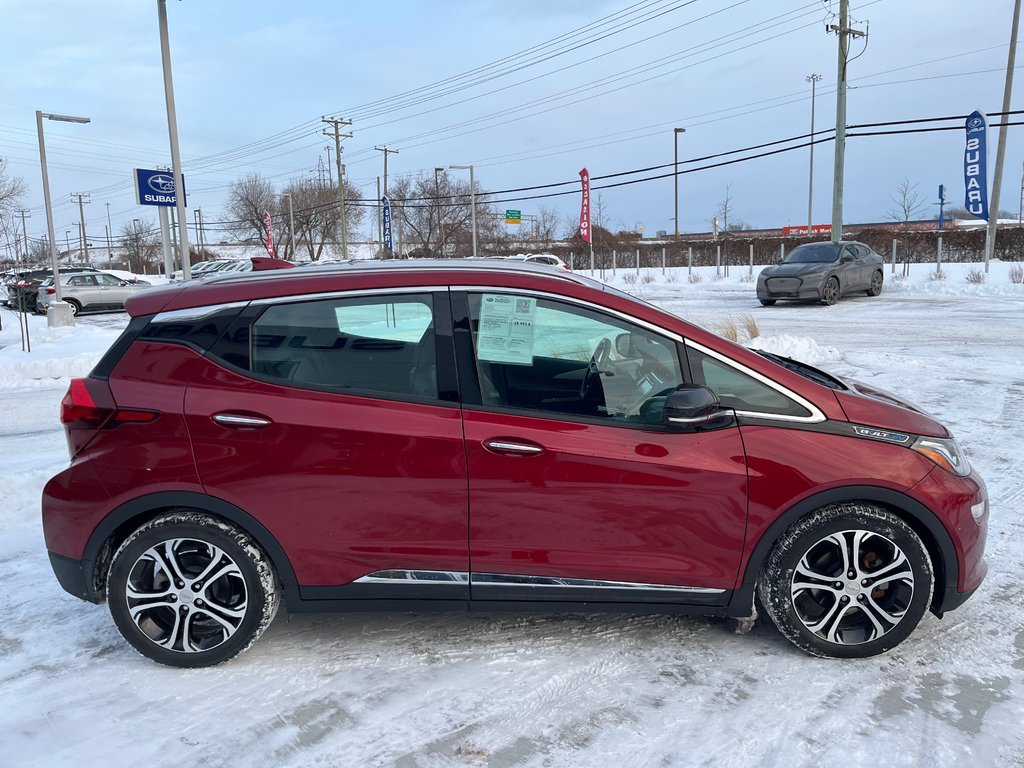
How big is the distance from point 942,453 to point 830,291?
18.9m

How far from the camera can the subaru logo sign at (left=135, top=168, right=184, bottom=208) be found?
16.0 meters

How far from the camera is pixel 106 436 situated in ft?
10.3

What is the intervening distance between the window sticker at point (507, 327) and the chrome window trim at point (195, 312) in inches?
41.8

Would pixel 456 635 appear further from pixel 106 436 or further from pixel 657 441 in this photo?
pixel 106 436

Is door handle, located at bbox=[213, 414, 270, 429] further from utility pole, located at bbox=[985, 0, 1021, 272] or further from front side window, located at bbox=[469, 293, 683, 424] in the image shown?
utility pole, located at bbox=[985, 0, 1021, 272]

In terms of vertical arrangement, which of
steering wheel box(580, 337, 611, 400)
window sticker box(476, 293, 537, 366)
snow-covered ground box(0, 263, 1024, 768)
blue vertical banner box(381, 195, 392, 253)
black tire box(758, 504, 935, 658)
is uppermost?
blue vertical banner box(381, 195, 392, 253)

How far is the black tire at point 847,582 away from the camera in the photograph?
306 cm

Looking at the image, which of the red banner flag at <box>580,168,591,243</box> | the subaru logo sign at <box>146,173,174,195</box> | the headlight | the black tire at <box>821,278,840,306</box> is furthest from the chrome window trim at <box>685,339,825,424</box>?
the red banner flag at <box>580,168,591,243</box>

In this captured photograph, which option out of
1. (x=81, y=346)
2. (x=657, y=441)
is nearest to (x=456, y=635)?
(x=657, y=441)

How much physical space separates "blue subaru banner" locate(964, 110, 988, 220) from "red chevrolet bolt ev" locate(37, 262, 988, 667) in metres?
26.7

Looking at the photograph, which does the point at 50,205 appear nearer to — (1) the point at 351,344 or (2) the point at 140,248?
(1) the point at 351,344

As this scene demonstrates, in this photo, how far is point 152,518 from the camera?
10.5 feet

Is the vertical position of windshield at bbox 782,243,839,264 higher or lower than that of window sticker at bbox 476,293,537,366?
higher

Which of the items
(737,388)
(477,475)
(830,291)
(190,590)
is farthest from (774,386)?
(830,291)
